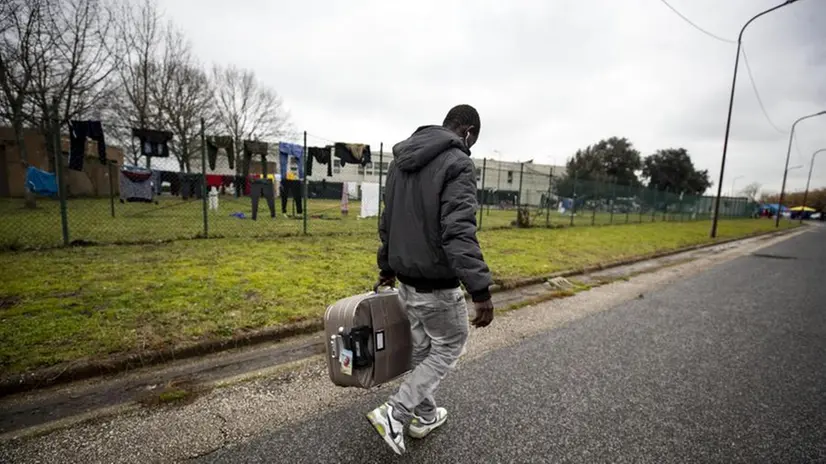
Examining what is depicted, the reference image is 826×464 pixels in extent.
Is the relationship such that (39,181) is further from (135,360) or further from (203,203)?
(135,360)

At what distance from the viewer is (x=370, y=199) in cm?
1246

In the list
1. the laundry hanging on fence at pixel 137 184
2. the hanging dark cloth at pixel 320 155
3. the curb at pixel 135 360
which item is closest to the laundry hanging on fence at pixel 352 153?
the hanging dark cloth at pixel 320 155

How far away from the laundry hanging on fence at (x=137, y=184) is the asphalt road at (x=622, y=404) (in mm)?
10551

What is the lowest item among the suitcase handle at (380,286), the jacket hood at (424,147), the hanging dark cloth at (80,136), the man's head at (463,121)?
the suitcase handle at (380,286)

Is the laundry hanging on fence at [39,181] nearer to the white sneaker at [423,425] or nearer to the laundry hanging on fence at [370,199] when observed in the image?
the laundry hanging on fence at [370,199]

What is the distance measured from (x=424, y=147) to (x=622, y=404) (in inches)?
93.6

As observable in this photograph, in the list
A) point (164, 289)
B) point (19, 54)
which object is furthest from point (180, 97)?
point (164, 289)

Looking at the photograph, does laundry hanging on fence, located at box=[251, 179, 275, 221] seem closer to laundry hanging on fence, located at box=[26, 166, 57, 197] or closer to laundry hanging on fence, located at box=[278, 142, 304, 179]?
laundry hanging on fence, located at box=[278, 142, 304, 179]

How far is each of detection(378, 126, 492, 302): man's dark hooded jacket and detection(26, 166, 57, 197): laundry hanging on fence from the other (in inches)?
438

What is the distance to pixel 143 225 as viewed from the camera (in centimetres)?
1012

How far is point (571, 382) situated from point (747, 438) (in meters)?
1.04

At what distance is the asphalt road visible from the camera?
203cm

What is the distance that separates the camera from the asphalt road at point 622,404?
6.66 ft

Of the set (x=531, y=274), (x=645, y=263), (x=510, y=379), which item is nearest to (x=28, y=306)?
(x=510, y=379)
